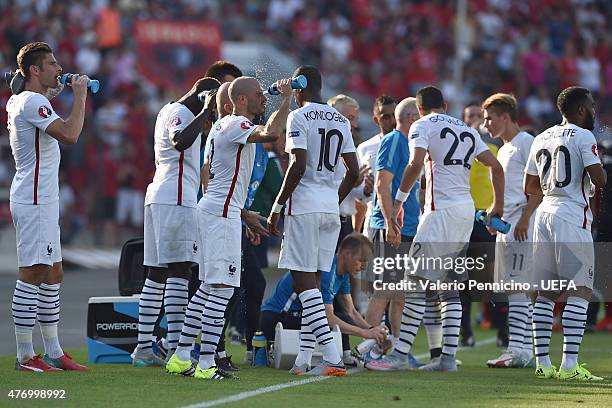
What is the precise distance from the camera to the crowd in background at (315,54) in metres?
25.0

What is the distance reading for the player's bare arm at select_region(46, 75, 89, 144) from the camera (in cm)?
1034

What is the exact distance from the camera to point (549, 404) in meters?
9.25

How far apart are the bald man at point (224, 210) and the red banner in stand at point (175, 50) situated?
17308mm

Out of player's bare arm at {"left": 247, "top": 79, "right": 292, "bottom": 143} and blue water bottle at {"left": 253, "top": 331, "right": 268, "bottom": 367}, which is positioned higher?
player's bare arm at {"left": 247, "top": 79, "right": 292, "bottom": 143}

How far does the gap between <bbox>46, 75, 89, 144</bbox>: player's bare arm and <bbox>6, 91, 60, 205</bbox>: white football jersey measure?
0.06 metres

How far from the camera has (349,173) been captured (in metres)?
10.9

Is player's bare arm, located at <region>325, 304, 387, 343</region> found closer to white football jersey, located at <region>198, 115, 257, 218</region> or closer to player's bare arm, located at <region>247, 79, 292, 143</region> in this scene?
white football jersey, located at <region>198, 115, 257, 218</region>

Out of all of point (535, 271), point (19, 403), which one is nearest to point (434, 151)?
point (535, 271)

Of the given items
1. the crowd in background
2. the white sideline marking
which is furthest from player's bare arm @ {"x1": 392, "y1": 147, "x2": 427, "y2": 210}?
the crowd in background

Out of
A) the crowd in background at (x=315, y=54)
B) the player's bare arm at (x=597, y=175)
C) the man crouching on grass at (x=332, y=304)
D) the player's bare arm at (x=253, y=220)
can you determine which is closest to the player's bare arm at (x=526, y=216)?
the player's bare arm at (x=597, y=175)

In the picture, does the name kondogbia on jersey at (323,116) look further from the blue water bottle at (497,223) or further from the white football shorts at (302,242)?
the blue water bottle at (497,223)

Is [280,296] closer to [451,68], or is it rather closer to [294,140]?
[294,140]

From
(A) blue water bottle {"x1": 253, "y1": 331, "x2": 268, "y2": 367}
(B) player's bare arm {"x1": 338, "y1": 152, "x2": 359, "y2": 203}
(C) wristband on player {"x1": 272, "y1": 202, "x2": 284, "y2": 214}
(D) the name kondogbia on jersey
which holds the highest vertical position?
(D) the name kondogbia on jersey

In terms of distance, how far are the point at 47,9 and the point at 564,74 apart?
12169mm
